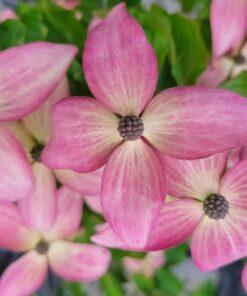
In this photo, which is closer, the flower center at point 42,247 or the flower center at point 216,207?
the flower center at point 216,207

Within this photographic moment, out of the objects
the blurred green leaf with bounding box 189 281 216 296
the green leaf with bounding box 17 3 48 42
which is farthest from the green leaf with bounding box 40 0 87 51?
the blurred green leaf with bounding box 189 281 216 296

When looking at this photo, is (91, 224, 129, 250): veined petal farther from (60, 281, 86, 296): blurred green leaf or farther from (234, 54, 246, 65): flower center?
(60, 281, 86, 296): blurred green leaf

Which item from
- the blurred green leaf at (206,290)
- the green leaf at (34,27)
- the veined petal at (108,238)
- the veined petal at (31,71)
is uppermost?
the veined petal at (31,71)

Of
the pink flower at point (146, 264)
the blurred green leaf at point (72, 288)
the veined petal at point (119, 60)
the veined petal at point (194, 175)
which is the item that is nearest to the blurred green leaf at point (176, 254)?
the pink flower at point (146, 264)

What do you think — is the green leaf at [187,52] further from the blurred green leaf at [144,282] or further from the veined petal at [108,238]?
the blurred green leaf at [144,282]

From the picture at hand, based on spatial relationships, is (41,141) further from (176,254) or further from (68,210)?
(176,254)

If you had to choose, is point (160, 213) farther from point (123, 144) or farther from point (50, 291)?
point (50, 291)
